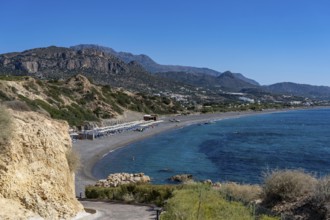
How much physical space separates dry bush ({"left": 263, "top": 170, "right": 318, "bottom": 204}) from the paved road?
15.7 ft

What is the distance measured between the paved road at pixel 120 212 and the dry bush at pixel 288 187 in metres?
4.80

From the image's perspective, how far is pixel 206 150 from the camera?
228 ft

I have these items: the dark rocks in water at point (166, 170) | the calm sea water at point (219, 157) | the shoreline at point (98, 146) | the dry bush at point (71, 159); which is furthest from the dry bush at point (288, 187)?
the dark rocks in water at point (166, 170)

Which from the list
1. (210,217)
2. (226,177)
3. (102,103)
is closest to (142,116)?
(102,103)

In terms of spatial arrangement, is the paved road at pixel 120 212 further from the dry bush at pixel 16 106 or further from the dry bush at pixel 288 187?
the dry bush at pixel 16 106

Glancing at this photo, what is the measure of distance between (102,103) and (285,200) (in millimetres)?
97523

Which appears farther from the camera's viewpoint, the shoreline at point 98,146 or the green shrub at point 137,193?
the shoreline at point 98,146

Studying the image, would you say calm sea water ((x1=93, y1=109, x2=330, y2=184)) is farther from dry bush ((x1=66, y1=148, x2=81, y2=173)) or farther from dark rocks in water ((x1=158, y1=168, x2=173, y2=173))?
dry bush ((x1=66, y1=148, x2=81, y2=173))

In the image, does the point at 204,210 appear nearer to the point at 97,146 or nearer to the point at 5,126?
the point at 5,126

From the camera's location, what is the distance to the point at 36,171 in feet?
50.9

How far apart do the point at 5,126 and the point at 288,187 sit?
421 inches

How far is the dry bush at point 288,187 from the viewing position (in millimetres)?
17625

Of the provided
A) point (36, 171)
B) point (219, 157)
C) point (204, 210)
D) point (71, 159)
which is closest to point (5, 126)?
point (36, 171)

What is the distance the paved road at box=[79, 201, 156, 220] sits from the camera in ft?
58.8
